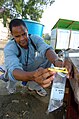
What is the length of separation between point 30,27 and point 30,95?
12.3 ft

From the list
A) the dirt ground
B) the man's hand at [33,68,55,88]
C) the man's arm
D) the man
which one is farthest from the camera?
the dirt ground

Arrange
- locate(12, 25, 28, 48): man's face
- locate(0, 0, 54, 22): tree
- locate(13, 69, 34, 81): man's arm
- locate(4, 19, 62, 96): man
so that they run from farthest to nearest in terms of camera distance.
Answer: locate(0, 0, 54, 22): tree < locate(12, 25, 28, 48): man's face < locate(4, 19, 62, 96): man < locate(13, 69, 34, 81): man's arm

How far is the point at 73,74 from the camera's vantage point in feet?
5.10

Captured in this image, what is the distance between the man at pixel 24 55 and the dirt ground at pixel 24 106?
139mm

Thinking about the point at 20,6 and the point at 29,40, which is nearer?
the point at 29,40

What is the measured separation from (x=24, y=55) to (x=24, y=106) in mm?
655

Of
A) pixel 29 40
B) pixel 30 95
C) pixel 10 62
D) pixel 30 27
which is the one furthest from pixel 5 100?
pixel 30 27

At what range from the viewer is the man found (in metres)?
1.80

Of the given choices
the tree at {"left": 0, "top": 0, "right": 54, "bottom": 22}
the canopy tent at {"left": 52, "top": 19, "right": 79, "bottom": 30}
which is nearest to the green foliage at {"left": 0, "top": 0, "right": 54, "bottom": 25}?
the tree at {"left": 0, "top": 0, "right": 54, "bottom": 22}

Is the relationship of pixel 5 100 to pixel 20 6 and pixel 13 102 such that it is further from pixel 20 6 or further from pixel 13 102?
pixel 20 6

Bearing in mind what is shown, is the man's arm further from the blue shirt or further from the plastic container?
the plastic container

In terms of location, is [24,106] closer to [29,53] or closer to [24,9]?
[29,53]

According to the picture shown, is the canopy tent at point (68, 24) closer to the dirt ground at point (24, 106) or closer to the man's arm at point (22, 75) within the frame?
the dirt ground at point (24, 106)

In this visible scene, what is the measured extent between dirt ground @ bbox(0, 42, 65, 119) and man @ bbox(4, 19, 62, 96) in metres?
0.14
